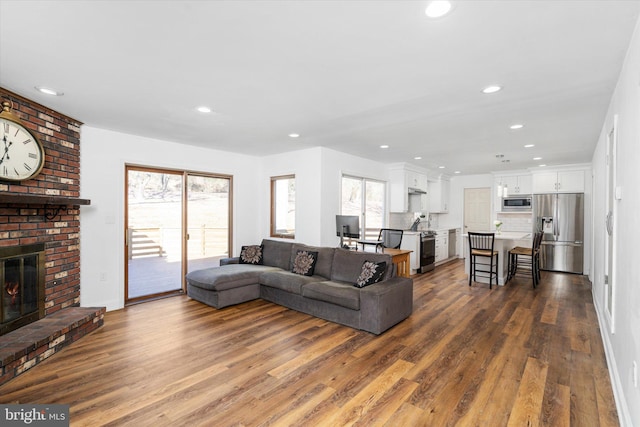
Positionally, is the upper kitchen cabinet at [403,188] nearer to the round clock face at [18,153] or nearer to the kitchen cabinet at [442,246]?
the kitchen cabinet at [442,246]

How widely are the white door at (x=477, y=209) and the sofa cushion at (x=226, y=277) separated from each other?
663 cm

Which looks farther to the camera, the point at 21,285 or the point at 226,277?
the point at 226,277

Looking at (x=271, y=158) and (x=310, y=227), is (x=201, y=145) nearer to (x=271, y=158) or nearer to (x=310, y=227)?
(x=271, y=158)

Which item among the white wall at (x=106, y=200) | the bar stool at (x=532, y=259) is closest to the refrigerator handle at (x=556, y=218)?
the bar stool at (x=532, y=259)

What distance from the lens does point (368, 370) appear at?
266 centimetres

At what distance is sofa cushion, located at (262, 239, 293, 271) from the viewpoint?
5.10 m

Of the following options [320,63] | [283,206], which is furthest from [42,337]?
[283,206]

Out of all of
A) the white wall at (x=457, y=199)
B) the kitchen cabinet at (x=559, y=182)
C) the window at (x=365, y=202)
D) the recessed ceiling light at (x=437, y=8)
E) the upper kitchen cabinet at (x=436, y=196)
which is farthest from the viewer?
the white wall at (x=457, y=199)

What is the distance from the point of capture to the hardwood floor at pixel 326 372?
6.84 ft

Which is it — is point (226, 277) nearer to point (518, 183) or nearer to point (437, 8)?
point (437, 8)

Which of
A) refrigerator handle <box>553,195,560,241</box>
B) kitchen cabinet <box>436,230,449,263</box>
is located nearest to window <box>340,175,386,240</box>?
Answer: kitchen cabinet <box>436,230,449,263</box>

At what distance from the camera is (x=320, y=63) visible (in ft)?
7.61

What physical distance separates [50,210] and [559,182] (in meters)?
9.24

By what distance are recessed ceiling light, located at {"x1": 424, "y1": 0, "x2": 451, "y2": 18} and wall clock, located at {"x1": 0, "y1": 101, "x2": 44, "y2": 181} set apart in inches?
149
